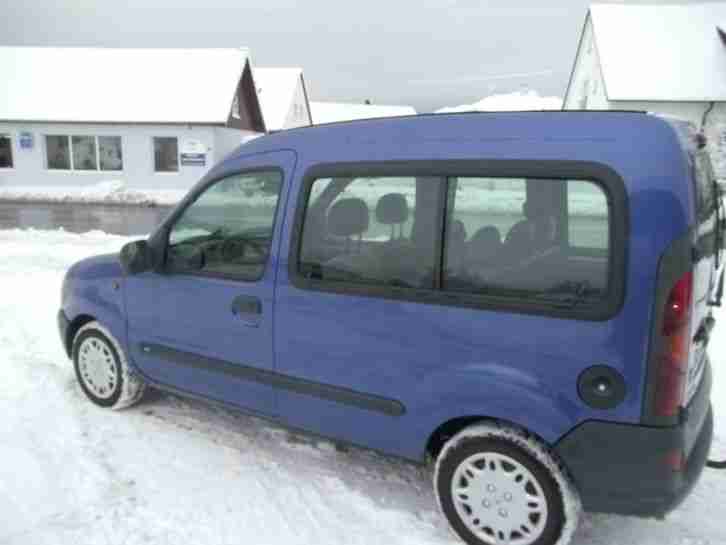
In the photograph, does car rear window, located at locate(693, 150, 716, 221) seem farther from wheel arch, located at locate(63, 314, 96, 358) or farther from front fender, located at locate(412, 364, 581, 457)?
wheel arch, located at locate(63, 314, 96, 358)

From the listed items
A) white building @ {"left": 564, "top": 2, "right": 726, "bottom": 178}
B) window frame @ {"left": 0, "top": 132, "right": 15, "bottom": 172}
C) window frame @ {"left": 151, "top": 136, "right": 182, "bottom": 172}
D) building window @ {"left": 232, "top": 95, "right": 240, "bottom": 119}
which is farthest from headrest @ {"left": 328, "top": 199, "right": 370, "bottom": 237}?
window frame @ {"left": 0, "top": 132, "right": 15, "bottom": 172}

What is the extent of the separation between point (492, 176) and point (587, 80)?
1237 inches

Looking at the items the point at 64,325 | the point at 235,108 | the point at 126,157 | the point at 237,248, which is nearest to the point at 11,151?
the point at 126,157

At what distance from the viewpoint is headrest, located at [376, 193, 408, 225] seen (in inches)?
121

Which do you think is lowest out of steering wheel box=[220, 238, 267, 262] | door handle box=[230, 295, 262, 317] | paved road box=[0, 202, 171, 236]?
paved road box=[0, 202, 171, 236]

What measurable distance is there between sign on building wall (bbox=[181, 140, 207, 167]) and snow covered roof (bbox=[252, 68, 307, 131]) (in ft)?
39.0

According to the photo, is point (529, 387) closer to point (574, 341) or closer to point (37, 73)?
point (574, 341)

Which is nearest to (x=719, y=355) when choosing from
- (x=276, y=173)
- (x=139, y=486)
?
(x=276, y=173)

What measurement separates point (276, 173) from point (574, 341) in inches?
71.0

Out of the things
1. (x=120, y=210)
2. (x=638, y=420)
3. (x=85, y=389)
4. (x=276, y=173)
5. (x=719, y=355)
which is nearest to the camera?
(x=638, y=420)

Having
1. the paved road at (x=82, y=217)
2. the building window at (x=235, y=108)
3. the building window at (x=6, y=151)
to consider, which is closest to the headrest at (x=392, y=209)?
the paved road at (x=82, y=217)

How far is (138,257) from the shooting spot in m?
3.90

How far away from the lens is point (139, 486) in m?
3.50

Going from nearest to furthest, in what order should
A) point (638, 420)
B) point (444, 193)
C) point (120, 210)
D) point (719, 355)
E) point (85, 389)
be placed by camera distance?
point (638, 420), point (444, 193), point (85, 389), point (719, 355), point (120, 210)
